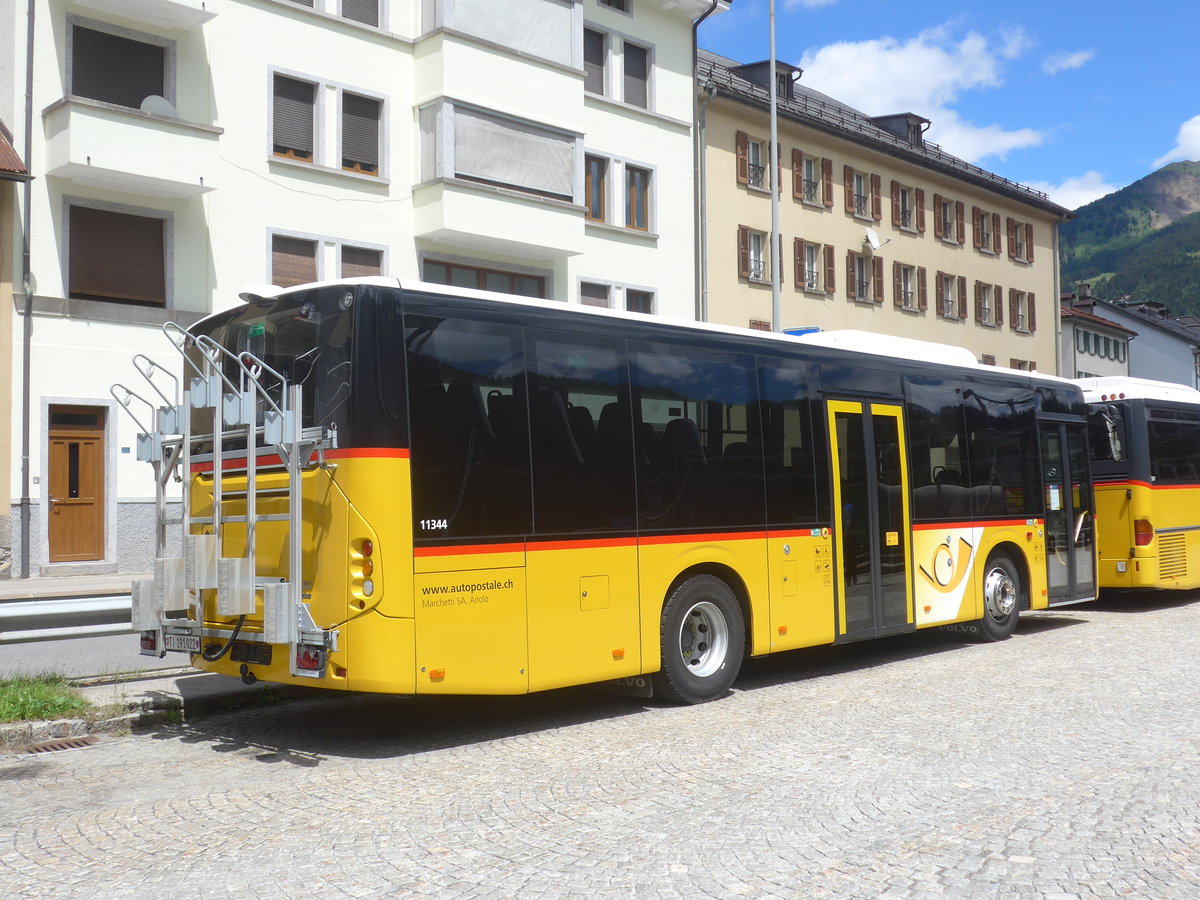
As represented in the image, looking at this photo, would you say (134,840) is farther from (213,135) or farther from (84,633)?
(213,135)

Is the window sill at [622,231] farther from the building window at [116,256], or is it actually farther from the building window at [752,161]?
the building window at [116,256]

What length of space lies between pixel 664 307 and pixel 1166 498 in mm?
16041

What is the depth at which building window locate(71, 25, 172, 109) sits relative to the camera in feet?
71.0

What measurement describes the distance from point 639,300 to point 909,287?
18414 millimetres

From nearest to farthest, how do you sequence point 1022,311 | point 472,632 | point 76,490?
point 472,632
point 76,490
point 1022,311

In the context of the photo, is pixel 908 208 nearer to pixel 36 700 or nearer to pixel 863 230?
pixel 863 230

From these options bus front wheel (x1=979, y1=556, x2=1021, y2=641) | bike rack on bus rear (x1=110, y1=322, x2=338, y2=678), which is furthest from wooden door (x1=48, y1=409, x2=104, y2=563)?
bus front wheel (x1=979, y1=556, x2=1021, y2=641)

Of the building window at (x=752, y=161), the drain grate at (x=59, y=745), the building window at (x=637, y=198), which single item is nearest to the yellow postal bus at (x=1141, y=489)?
the drain grate at (x=59, y=745)

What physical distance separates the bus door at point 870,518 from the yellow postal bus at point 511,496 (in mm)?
28

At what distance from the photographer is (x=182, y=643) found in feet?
27.8

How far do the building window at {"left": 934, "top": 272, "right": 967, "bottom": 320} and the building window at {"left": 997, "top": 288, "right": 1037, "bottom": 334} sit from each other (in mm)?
4518

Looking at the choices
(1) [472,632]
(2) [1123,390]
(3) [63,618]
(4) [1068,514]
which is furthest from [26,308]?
(2) [1123,390]

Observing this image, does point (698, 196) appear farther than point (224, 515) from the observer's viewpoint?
Yes

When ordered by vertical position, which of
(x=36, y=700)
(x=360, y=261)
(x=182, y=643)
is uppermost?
(x=360, y=261)
